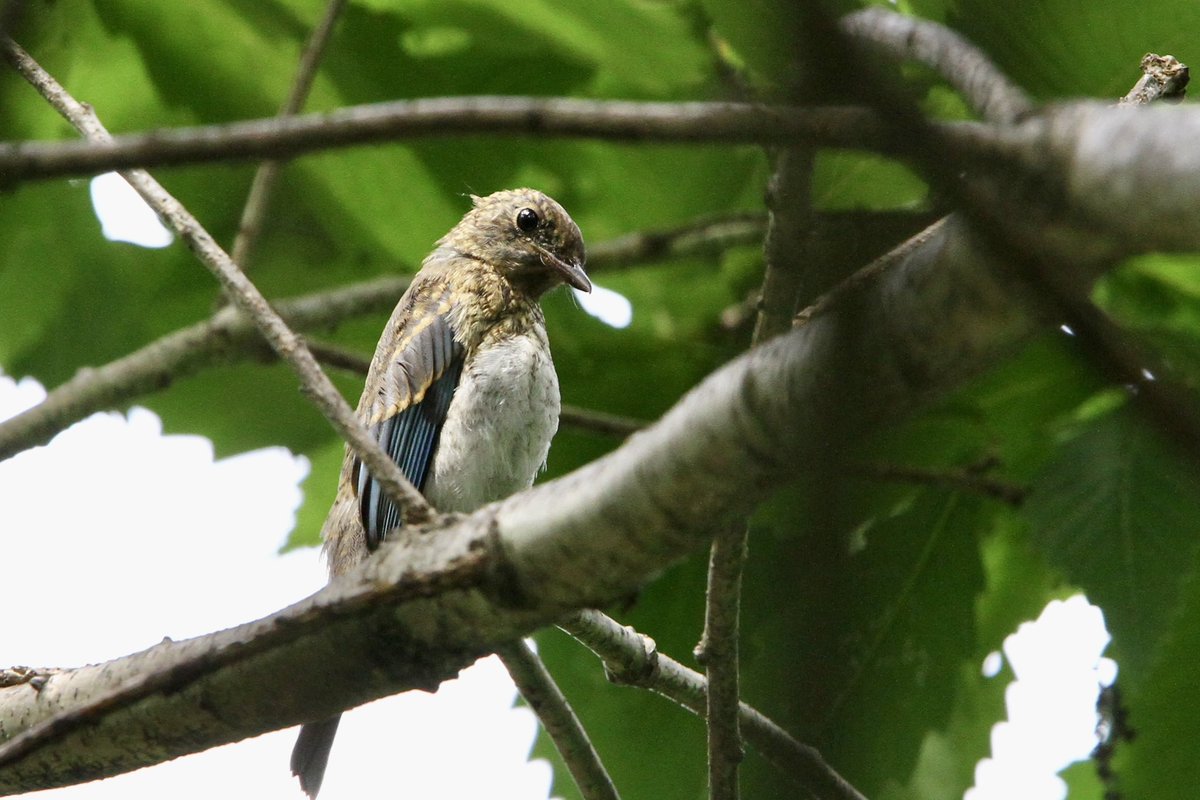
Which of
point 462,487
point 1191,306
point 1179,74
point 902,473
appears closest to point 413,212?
point 462,487

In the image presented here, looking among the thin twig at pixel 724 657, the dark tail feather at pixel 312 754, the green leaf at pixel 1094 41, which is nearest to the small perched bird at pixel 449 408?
the dark tail feather at pixel 312 754

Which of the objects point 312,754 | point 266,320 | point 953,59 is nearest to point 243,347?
point 312,754

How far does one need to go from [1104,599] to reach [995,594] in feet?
5.33

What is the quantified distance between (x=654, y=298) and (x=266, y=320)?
3.75 metres

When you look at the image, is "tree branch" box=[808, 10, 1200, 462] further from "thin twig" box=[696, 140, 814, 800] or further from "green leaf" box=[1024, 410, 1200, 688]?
"green leaf" box=[1024, 410, 1200, 688]

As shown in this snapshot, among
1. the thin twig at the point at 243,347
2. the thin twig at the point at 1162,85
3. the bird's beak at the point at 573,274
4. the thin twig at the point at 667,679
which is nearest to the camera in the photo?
the thin twig at the point at 1162,85

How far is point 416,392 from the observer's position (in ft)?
Answer: 16.4

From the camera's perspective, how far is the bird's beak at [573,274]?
5676 mm

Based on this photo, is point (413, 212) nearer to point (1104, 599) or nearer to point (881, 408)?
point (1104, 599)

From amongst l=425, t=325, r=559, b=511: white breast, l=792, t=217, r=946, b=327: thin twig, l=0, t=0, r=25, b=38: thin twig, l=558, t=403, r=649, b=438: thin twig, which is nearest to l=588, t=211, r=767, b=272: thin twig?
l=558, t=403, r=649, b=438: thin twig

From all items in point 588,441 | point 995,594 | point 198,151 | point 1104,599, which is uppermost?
point 588,441

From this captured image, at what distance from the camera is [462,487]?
4.81m

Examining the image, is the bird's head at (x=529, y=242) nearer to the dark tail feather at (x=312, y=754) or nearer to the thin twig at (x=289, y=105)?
the thin twig at (x=289, y=105)

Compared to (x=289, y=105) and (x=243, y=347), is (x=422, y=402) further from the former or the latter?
(x=289, y=105)
